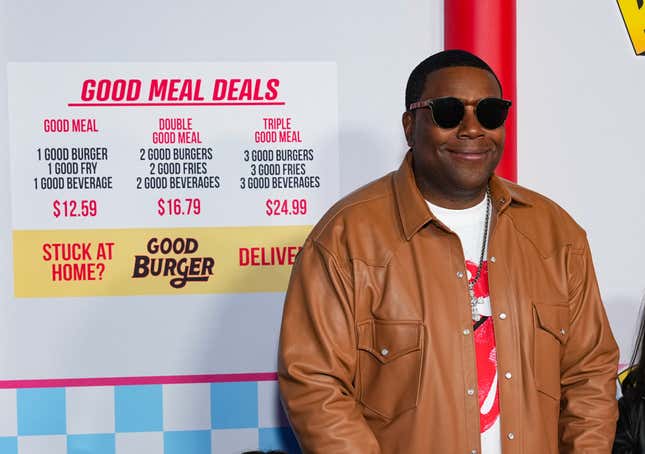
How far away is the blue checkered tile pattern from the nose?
41.3 inches

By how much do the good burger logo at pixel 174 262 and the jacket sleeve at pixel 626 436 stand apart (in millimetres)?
1146

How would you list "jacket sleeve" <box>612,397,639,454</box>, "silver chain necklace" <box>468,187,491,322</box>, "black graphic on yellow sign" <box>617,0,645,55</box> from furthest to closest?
"black graphic on yellow sign" <box>617,0,645,55</box> → "jacket sleeve" <box>612,397,639,454</box> → "silver chain necklace" <box>468,187,491,322</box>

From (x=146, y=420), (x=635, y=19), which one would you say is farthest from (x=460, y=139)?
(x=146, y=420)

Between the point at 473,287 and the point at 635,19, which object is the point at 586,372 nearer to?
the point at 473,287

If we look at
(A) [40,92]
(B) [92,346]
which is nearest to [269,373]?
(B) [92,346]

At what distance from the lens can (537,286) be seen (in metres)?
1.54

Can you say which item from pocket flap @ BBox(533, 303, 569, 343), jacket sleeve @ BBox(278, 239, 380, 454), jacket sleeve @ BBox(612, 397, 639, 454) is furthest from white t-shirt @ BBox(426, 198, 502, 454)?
jacket sleeve @ BBox(612, 397, 639, 454)

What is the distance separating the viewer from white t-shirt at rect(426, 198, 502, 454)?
4.83ft

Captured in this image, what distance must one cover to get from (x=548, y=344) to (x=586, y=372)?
0.11 m

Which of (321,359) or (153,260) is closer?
(321,359)

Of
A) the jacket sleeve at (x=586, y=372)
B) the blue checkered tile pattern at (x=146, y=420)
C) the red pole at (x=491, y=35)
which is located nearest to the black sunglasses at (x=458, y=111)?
the jacket sleeve at (x=586, y=372)

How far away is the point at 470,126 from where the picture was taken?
147 cm

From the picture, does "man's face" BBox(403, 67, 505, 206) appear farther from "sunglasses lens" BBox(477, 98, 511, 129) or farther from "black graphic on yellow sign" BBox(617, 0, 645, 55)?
"black graphic on yellow sign" BBox(617, 0, 645, 55)

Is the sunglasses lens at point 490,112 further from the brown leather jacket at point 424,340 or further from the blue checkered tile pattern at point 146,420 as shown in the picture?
the blue checkered tile pattern at point 146,420
